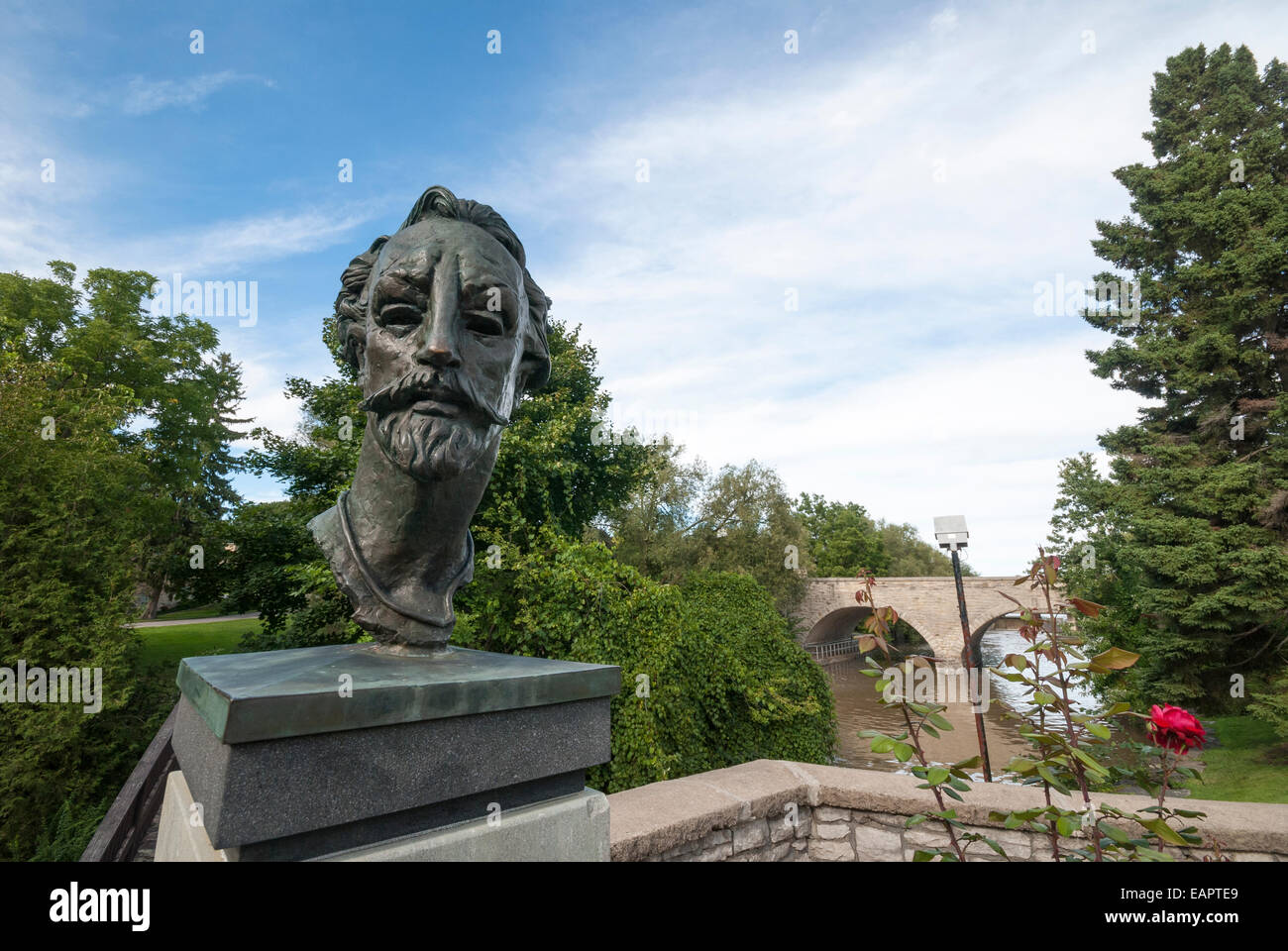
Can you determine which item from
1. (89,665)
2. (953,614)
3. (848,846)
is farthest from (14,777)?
(953,614)

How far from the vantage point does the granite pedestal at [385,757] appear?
1.51 meters

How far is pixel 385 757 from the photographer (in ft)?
5.53

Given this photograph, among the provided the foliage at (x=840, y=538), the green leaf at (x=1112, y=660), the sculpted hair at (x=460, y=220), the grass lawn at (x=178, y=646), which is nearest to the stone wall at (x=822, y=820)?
the green leaf at (x=1112, y=660)

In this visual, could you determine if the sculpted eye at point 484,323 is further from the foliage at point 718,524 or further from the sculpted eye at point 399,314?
the foliage at point 718,524

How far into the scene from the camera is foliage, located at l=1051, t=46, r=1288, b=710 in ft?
37.0

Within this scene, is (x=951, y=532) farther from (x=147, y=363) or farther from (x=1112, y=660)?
(x=147, y=363)

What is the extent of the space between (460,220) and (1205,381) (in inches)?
611

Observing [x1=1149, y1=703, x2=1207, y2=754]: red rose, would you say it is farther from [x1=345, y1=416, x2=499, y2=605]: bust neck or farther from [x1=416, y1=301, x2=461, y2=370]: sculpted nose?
[x1=416, y1=301, x2=461, y2=370]: sculpted nose

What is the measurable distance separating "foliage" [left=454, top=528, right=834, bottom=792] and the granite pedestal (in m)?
4.19

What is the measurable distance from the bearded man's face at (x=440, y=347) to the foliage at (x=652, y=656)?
4.57 meters

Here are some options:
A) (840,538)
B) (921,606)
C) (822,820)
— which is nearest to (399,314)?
(822,820)

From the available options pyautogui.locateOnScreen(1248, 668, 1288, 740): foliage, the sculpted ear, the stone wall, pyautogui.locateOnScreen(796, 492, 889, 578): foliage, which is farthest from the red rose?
pyautogui.locateOnScreen(796, 492, 889, 578): foliage

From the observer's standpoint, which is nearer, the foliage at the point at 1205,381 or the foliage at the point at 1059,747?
the foliage at the point at 1059,747
